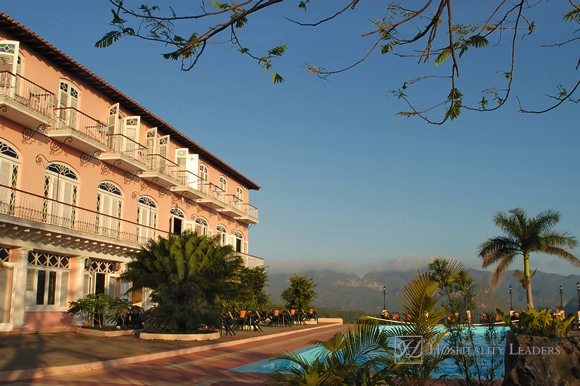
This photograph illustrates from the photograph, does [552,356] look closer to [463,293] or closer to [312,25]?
[463,293]

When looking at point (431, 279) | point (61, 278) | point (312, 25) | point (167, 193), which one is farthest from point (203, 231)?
point (312, 25)

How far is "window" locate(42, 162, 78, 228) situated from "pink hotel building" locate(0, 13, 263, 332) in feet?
0.13

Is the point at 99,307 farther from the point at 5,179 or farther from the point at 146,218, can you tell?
the point at 146,218

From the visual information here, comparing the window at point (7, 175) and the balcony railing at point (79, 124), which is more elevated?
the balcony railing at point (79, 124)

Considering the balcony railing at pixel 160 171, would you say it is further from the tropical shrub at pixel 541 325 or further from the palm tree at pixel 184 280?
the tropical shrub at pixel 541 325

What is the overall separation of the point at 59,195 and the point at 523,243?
24433 millimetres

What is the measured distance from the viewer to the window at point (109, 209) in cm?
2303

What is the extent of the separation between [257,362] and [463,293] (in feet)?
17.0

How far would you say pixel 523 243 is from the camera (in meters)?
31.7

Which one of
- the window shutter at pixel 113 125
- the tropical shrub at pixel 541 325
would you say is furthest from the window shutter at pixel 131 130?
the tropical shrub at pixel 541 325

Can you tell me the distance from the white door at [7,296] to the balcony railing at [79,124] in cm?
523

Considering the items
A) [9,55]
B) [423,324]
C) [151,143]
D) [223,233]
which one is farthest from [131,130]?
[423,324]

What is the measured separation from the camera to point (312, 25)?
4348 mm

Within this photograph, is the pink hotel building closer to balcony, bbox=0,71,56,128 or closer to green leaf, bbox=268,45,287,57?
balcony, bbox=0,71,56,128
